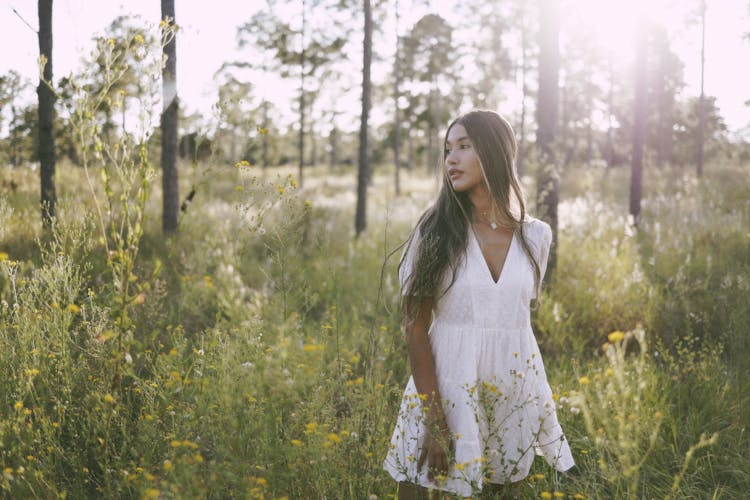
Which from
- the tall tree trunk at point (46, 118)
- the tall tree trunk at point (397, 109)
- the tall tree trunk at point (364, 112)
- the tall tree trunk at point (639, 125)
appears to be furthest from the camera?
the tall tree trunk at point (397, 109)

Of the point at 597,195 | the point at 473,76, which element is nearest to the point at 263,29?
the point at 597,195

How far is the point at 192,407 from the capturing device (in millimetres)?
2367

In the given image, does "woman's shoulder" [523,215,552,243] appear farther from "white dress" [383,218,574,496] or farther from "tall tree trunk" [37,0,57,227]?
"tall tree trunk" [37,0,57,227]

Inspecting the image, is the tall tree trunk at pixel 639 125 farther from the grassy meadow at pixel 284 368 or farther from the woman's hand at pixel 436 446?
the woman's hand at pixel 436 446

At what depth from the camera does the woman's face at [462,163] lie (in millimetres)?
2338

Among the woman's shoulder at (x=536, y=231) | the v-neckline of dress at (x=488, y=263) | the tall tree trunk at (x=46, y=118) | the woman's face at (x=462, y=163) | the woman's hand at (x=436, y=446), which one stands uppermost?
the tall tree trunk at (x=46, y=118)

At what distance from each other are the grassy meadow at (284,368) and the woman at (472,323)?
6.4 inches

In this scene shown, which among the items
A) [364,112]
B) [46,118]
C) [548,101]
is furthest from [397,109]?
[46,118]

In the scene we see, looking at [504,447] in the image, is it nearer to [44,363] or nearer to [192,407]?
[192,407]

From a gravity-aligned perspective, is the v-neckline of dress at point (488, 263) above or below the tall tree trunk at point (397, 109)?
below

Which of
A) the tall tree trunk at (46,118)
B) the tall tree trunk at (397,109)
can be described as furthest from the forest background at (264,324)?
the tall tree trunk at (397,109)

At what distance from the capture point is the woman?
7.11 feet

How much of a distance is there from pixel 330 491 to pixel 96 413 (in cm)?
116

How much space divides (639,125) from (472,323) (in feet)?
37.5
